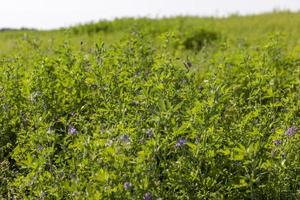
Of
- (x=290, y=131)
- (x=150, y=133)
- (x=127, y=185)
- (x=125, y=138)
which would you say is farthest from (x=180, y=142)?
(x=290, y=131)

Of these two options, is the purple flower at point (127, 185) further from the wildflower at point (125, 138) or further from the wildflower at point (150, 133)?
the wildflower at point (150, 133)

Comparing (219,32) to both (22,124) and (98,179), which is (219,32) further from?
(98,179)

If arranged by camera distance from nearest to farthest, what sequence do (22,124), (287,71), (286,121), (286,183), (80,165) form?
(80,165) < (286,183) < (286,121) < (22,124) < (287,71)

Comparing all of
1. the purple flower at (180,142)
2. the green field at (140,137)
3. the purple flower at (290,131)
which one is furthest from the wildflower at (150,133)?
the purple flower at (290,131)

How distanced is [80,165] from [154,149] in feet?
1.35

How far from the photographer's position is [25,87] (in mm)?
4551

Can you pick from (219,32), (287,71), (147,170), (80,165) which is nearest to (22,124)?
(80,165)

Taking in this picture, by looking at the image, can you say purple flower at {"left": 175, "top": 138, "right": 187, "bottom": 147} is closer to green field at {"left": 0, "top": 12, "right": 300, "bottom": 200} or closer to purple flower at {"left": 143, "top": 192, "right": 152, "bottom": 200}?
green field at {"left": 0, "top": 12, "right": 300, "bottom": 200}

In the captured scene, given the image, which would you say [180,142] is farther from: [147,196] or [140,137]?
[147,196]

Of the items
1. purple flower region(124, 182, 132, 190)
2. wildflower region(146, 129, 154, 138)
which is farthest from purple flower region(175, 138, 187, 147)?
purple flower region(124, 182, 132, 190)

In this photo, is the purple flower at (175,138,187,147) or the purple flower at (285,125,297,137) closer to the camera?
the purple flower at (175,138,187,147)

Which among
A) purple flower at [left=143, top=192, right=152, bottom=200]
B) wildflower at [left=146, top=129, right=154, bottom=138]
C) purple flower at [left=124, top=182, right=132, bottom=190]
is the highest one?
wildflower at [left=146, top=129, right=154, bottom=138]

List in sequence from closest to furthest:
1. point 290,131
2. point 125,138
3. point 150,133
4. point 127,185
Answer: point 127,185 < point 125,138 < point 150,133 < point 290,131

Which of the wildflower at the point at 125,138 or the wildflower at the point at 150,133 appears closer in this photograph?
the wildflower at the point at 125,138
